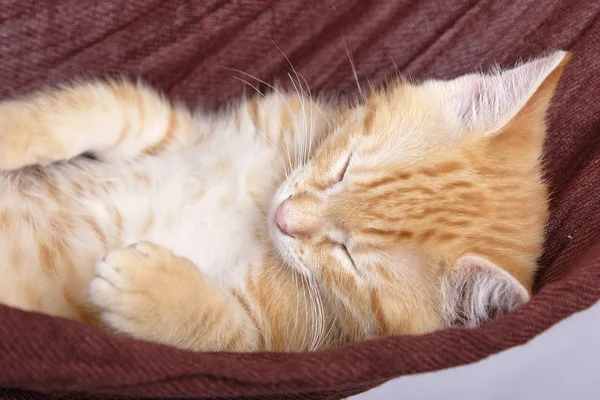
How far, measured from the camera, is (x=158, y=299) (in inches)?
34.5

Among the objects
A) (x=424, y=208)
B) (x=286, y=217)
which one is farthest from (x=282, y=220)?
(x=424, y=208)

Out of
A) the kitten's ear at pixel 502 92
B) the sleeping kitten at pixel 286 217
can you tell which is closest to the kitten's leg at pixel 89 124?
the sleeping kitten at pixel 286 217

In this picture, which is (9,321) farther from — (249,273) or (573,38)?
(573,38)

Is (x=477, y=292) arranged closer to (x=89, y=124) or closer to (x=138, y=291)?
(x=138, y=291)

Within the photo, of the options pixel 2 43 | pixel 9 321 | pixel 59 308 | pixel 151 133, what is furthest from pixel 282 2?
pixel 9 321

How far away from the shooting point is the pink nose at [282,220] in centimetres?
102

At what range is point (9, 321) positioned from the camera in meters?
0.73

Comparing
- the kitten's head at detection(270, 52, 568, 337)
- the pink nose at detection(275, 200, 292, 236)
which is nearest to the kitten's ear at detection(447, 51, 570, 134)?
the kitten's head at detection(270, 52, 568, 337)

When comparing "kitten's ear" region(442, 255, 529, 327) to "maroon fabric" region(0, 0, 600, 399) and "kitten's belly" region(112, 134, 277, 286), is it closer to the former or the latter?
"maroon fabric" region(0, 0, 600, 399)

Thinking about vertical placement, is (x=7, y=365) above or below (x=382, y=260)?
below

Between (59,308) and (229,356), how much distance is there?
0.35 m

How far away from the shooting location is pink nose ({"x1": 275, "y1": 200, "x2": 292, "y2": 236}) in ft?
3.34

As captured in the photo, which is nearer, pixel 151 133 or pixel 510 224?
pixel 510 224

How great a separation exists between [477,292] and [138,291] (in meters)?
0.51
